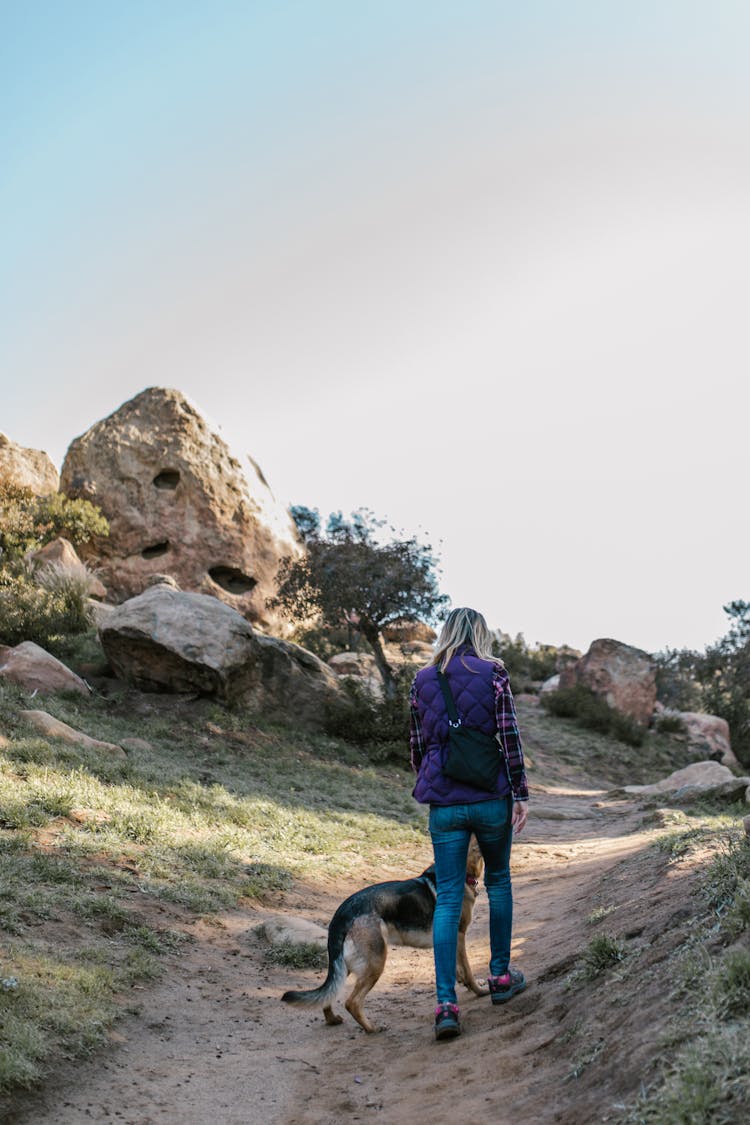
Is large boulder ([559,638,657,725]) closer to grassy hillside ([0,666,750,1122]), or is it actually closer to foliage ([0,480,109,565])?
grassy hillside ([0,666,750,1122])

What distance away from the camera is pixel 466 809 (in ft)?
14.8

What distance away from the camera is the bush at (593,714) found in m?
23.1

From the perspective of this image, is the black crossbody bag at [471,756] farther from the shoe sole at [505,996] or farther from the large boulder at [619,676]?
the large boulder at [619,676]

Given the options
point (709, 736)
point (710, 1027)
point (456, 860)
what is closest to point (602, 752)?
point (709, 736)

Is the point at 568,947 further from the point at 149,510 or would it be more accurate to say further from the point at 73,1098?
the point at 149,510

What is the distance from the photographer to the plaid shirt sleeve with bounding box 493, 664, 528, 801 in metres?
4.52

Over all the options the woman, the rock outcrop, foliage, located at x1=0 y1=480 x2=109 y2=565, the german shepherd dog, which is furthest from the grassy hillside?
foliage, located at x1=0 y1=480 x2=109 y2=565

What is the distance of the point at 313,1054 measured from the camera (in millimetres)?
4746

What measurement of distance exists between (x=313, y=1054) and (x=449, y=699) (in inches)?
80.3

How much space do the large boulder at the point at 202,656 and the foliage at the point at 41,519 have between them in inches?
253

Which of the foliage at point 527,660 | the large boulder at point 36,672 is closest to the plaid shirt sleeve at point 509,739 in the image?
the large boulder at point 36,672

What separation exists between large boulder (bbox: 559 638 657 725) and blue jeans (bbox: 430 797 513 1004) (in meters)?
21.3

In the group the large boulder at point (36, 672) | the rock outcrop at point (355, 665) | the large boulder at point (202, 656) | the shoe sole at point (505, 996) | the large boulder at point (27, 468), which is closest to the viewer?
the shoe sole at point (505, 996)

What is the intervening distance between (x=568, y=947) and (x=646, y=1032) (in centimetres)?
218
